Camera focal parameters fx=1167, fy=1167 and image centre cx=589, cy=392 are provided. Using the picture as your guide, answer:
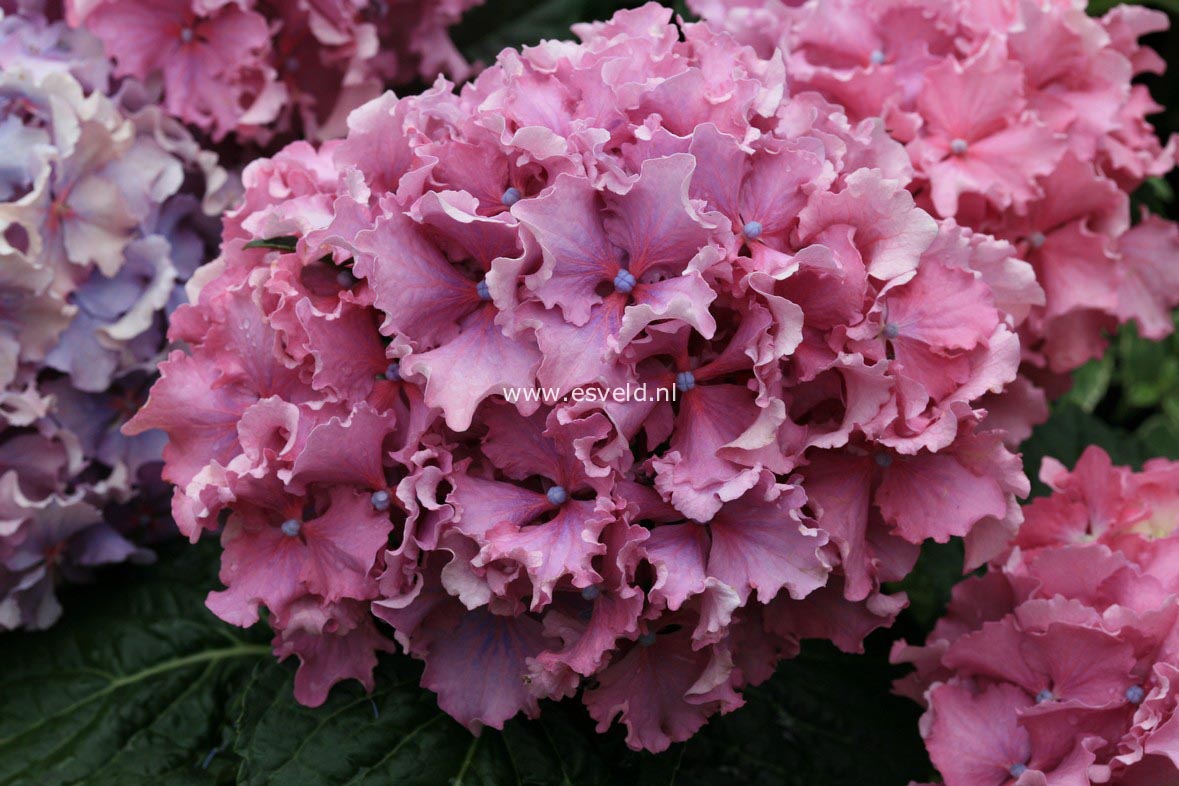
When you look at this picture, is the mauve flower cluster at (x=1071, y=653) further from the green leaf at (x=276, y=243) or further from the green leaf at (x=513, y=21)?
the green leaf at (x=513, y=21)

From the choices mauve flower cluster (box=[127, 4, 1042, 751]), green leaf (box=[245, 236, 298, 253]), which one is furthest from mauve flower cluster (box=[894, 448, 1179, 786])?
green leaf (box=[245, 236, 298, 253])

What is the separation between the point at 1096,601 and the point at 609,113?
553mm

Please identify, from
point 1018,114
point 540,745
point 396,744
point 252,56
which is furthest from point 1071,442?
point 252,56

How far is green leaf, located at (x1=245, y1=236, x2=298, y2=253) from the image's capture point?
0.89 meters

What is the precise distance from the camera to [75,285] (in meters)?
1.15

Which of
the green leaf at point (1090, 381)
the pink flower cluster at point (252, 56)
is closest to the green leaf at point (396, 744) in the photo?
the pink flower cluster at point (252, 56)

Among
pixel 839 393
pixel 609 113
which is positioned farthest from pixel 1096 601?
pixel 609 113

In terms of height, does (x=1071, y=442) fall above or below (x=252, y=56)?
below

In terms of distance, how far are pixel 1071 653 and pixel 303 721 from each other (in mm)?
619

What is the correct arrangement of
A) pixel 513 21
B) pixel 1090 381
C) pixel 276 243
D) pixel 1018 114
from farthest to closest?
pixel 1090 381 < pixel 513 21 < pixel 1018 114 < pixel 276 243

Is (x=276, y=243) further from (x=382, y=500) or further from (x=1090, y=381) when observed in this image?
(x=1090, y=381)

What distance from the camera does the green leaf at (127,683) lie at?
3.66ft

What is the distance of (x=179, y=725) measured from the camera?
3.79 ft

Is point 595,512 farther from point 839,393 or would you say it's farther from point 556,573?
point 839,393
